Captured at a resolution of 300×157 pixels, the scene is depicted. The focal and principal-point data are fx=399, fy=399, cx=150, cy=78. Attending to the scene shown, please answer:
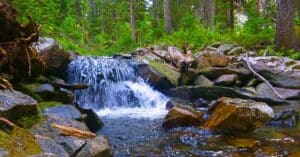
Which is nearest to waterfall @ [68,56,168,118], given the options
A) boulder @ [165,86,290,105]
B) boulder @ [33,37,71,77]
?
boulder @ [165,86,290,105]

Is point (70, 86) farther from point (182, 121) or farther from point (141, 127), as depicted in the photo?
point (182, 121)

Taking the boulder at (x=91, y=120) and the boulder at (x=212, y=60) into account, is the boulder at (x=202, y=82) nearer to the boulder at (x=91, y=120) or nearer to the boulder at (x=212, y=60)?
the boulder at (x=212, y=60)

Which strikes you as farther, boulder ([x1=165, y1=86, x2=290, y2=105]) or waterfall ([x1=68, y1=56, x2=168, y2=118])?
waterfall ([x1=68, y1=56, x2=168, y2=118])

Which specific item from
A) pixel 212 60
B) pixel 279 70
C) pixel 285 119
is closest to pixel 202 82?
pixel 212 60

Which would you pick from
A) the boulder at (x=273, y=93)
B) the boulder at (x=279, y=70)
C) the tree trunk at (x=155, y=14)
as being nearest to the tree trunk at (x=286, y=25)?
the boulder at (x=279, y=70)

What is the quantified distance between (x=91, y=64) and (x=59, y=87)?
13.4 ft

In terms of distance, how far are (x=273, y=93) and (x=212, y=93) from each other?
1644 millimetres

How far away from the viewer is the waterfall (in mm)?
10828

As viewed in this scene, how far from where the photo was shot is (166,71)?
40.0 ft

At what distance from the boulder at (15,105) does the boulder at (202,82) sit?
285 inches

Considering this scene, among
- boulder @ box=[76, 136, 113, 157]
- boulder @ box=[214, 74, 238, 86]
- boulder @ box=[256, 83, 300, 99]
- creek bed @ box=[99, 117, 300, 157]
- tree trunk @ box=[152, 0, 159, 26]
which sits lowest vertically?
boulder @ box=[256, 83, 300, 99]

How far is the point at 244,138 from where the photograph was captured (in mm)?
6883

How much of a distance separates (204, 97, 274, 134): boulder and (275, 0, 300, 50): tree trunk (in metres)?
7.25

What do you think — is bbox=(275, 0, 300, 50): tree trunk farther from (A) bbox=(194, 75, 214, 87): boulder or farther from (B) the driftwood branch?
(A) bbox=(194, 75, 214, 87): boulder
